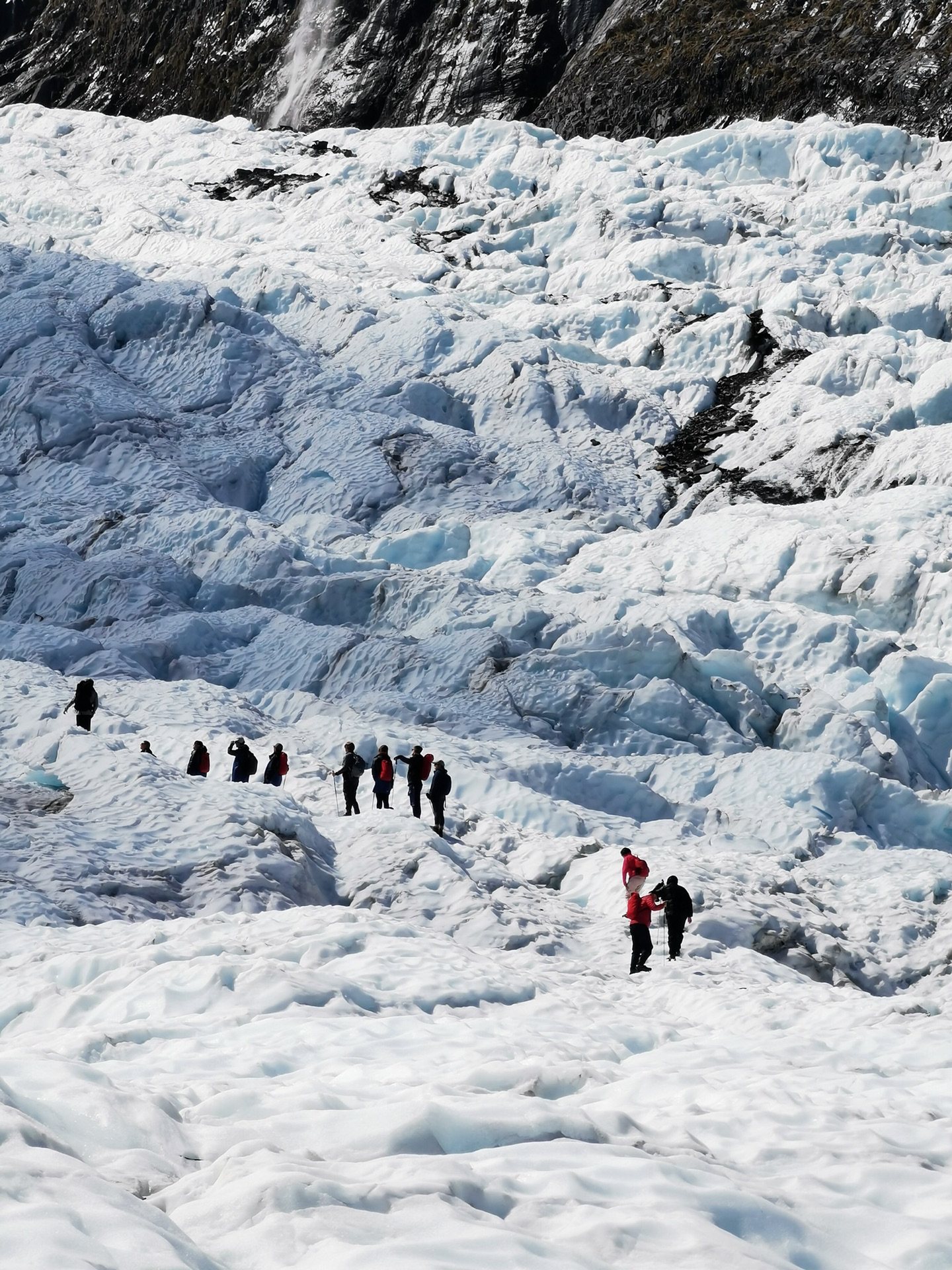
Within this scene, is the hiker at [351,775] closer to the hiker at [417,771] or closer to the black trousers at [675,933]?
the hiker at [417,771]

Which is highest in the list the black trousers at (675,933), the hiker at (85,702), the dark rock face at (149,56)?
the dark rock face at (149,56)

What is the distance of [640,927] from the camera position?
14492mm

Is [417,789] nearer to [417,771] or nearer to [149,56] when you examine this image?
[417,771]

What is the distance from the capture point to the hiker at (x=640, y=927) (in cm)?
1434

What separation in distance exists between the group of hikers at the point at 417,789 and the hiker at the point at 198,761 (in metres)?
0.01

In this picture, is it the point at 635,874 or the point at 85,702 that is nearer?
the point at 635,874

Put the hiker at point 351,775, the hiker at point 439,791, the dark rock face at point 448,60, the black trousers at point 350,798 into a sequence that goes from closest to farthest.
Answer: the hiker at point 439,791 → the hiker at point 351,775 → the black trousers at point 350,798 → the dark rock face at point 448,60

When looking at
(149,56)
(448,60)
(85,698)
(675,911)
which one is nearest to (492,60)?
(448,60)

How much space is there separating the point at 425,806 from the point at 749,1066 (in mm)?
11120

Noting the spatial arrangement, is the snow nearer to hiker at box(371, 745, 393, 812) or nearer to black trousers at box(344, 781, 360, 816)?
black trousers at box(344, 781, 360, 816)

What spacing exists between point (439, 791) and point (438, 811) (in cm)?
43

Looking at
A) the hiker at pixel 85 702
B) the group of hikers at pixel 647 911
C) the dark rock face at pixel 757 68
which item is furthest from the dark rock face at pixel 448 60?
the group of hikers at pixel 647 911

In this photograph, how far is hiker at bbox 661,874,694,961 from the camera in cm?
1526

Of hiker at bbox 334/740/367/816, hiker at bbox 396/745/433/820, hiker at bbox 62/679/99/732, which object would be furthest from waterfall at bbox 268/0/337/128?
hiker at bbox 396/745/433/820
